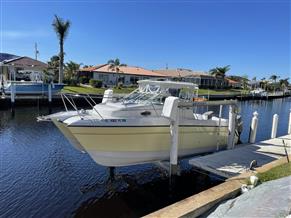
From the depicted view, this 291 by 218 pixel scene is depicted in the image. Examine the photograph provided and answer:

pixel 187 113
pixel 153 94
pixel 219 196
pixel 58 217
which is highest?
pixel 153 94

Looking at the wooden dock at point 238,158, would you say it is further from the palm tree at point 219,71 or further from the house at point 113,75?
the palm tree at point 219,71

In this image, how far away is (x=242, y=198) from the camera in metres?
5.74

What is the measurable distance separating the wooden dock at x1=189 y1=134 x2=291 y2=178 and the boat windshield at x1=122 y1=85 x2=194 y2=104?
2.63 metres

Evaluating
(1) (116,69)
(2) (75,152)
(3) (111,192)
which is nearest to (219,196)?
(3) (111,192)

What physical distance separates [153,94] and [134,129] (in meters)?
2.23

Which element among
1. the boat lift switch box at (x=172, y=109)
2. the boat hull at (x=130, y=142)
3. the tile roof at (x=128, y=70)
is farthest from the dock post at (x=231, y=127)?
the tile roof at (x=128, y=70)

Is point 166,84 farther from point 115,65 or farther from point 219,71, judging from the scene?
point 219,71

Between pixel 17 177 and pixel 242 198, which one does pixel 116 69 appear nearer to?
pixel 17 177

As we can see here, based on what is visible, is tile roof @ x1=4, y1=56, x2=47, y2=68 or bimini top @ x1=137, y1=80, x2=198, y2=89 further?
tile roof @ x1=4, y1=56, x2=47, y2=68

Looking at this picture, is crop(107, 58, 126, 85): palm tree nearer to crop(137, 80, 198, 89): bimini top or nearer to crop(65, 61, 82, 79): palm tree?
crop(65, 61, 82, 79): palm tree

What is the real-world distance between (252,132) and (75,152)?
28.5ft

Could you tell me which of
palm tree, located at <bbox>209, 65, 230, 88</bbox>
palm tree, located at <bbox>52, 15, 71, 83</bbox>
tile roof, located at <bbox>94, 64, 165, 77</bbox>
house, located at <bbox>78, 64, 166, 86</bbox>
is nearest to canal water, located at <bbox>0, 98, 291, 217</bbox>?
palm tree, located at <bbox>52, 15, 71, 83</bbox>

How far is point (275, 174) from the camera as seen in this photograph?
731 cm

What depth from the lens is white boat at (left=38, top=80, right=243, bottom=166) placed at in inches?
330
